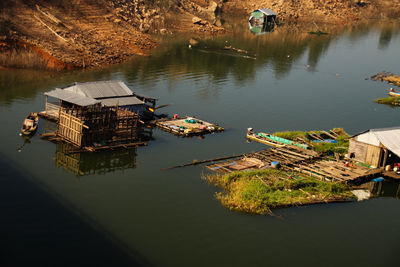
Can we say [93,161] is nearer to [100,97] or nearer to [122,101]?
[100,97]

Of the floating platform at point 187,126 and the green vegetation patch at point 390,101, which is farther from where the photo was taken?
the green vegetation patch at point 390,101

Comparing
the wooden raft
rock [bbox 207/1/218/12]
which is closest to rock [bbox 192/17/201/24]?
rock [bbox 207/1/218/12]

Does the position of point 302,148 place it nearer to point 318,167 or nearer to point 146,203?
point 318,167

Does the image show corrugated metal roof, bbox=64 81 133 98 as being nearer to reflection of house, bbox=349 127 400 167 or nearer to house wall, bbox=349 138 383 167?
house wall, bbox=349 138 383 167

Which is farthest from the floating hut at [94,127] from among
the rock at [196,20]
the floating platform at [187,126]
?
the rock at [196,20]

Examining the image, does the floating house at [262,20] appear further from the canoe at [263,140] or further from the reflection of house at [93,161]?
the reflection of house at [93,161]

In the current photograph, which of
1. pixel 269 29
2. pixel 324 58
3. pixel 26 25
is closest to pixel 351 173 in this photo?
pixel 26 25
